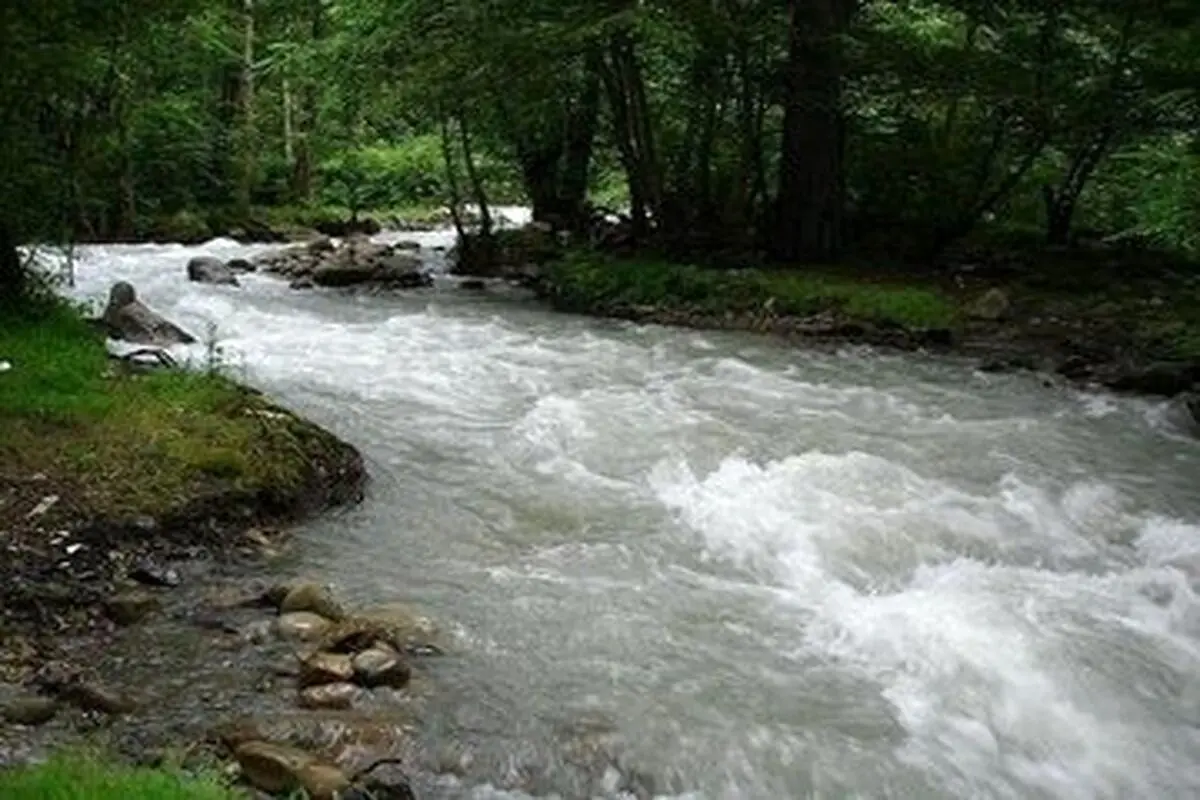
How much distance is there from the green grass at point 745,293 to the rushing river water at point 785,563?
2.40 meters

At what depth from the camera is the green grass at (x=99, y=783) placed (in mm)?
3936

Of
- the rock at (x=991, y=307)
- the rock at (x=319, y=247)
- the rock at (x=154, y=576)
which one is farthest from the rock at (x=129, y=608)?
the rock at (x=319, y=247)

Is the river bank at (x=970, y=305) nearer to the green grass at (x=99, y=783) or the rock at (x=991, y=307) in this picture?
the rock at (x=991, y=307)

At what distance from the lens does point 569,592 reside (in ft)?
23.1

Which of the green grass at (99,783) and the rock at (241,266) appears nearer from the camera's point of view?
the green grass at (99,783)

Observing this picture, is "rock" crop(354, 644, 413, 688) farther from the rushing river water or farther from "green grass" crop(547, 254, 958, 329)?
"green grass" crop(547, 254, 958, 329)

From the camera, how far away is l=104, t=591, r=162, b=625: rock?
6332 mm

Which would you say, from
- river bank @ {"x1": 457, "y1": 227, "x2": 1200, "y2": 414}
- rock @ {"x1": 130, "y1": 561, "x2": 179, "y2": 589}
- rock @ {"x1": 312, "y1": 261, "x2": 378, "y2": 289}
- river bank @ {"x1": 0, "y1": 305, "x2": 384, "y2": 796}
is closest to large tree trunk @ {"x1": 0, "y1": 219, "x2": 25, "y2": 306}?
river bank @ {"x1": 0, "y1": 305, "x2": 384, "y2": 796}

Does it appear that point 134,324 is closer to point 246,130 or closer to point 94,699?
point 94,699

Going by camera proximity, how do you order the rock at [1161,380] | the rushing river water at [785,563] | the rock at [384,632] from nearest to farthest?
the rushing river water at [785,563], the rock at [384,632], the rock at [1161,380]

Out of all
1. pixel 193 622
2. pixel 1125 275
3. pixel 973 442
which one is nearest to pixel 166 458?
pixel 193 622

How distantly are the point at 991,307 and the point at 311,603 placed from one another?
36.3 feet

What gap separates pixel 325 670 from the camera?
5.73 m

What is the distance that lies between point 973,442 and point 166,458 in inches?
240
